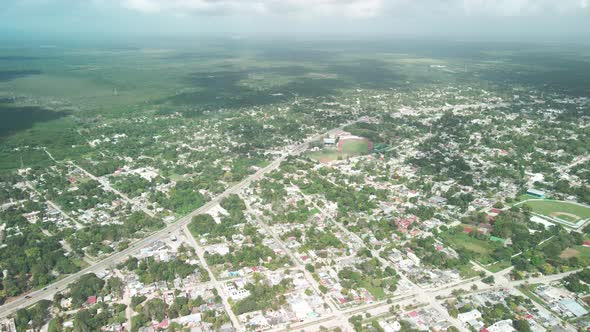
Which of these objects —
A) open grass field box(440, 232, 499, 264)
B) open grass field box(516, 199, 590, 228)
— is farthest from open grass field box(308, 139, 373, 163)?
open grass field box(516, 199, 590, 228)

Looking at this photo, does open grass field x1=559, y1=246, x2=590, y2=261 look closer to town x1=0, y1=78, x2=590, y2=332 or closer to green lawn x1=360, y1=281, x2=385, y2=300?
town x1=0, y1=78, x2=590, y2=332

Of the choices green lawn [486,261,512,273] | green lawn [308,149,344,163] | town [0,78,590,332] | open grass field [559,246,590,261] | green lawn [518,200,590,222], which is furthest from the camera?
green lawn [308,149,344,163]

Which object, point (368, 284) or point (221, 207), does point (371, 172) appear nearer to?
point (221, 207)

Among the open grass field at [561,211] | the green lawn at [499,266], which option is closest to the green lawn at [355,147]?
the open grass field at [561,211]

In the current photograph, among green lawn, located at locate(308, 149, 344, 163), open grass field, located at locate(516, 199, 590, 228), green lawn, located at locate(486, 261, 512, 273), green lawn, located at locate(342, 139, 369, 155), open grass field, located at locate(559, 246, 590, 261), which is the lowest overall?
green lawn, located at locate(486, 261, 512, 273)

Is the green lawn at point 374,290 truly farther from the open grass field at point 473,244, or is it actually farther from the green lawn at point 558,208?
the green lawn at point 558,208

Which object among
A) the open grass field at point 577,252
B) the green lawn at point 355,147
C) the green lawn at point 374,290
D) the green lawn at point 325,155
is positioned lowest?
the green lawn at point 374,290

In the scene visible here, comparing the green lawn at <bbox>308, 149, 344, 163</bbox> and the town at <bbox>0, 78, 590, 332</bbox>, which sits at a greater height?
the green lawn at <bbox>308, 149, 344, 163</bbox>

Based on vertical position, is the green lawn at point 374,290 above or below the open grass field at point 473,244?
below
